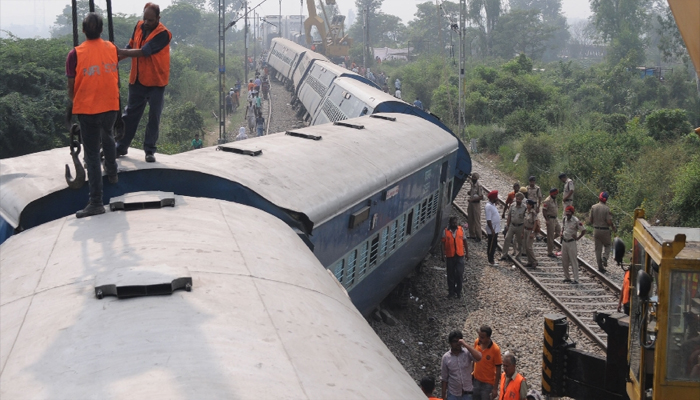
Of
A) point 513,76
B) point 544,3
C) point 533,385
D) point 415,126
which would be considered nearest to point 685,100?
point 513,76

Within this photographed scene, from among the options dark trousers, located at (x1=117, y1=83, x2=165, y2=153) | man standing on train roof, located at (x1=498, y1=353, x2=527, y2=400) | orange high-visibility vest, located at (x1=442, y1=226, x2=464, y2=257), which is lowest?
man standing on train roof, located at (x1=498, y1=353, x2=527, y2=400)

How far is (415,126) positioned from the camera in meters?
12.9

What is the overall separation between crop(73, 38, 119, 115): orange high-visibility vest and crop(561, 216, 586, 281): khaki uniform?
29.9 feet

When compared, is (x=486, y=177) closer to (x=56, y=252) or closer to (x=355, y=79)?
(x=355, y=79)

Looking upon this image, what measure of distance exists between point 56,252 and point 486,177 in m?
20.5

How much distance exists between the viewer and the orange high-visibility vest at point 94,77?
535cm

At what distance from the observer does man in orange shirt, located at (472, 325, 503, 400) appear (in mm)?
7875

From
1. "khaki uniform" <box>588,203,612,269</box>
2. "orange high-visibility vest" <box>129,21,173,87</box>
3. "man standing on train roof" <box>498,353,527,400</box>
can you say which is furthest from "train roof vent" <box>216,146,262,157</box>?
"khaki uniform" <box>588,203,612,269</box>

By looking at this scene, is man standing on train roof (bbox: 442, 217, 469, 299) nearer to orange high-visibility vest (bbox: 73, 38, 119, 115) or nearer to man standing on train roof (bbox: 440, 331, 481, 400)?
man standing on train roof (bbox: 440, 331, 481, 400)

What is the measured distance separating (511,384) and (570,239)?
6.41 meters

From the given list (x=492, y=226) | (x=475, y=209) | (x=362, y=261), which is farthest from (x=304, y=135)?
(x=475, y=209)

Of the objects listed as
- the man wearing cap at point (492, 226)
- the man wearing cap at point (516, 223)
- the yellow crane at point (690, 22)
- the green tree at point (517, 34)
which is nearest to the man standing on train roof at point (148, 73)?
the yellow crane at point (690, 22)

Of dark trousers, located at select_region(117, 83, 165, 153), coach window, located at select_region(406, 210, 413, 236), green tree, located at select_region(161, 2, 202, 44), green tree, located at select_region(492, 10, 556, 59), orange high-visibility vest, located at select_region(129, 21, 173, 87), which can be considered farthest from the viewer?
green tree, located at select_region(161, 2, 202, 44)

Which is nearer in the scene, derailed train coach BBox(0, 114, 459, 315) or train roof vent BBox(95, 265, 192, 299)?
train roof vent BBox(95, 265, 192, 299)
